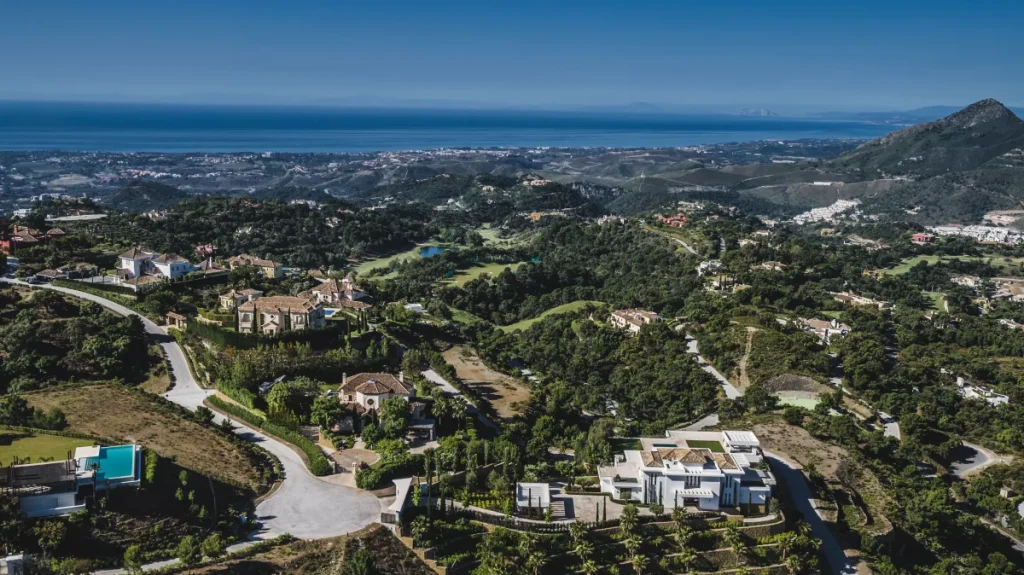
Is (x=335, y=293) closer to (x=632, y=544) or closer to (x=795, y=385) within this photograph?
(x=795, y=385)

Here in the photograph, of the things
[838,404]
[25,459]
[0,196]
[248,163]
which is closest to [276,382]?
[25,459]

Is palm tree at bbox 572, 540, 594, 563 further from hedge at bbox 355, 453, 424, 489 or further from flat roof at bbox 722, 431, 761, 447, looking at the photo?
flat roof at bbox 722, 431, 761, 447

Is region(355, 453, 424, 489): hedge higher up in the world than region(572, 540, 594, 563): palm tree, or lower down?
higher up

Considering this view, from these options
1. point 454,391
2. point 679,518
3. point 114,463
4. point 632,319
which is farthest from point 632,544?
point 632,319

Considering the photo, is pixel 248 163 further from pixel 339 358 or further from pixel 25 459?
pixel 25 459

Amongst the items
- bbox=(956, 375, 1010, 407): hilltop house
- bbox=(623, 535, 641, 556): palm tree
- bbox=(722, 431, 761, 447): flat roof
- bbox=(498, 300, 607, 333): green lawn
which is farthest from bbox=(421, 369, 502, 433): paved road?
bbox=(956, 375, 1010, 407): hilltop house
